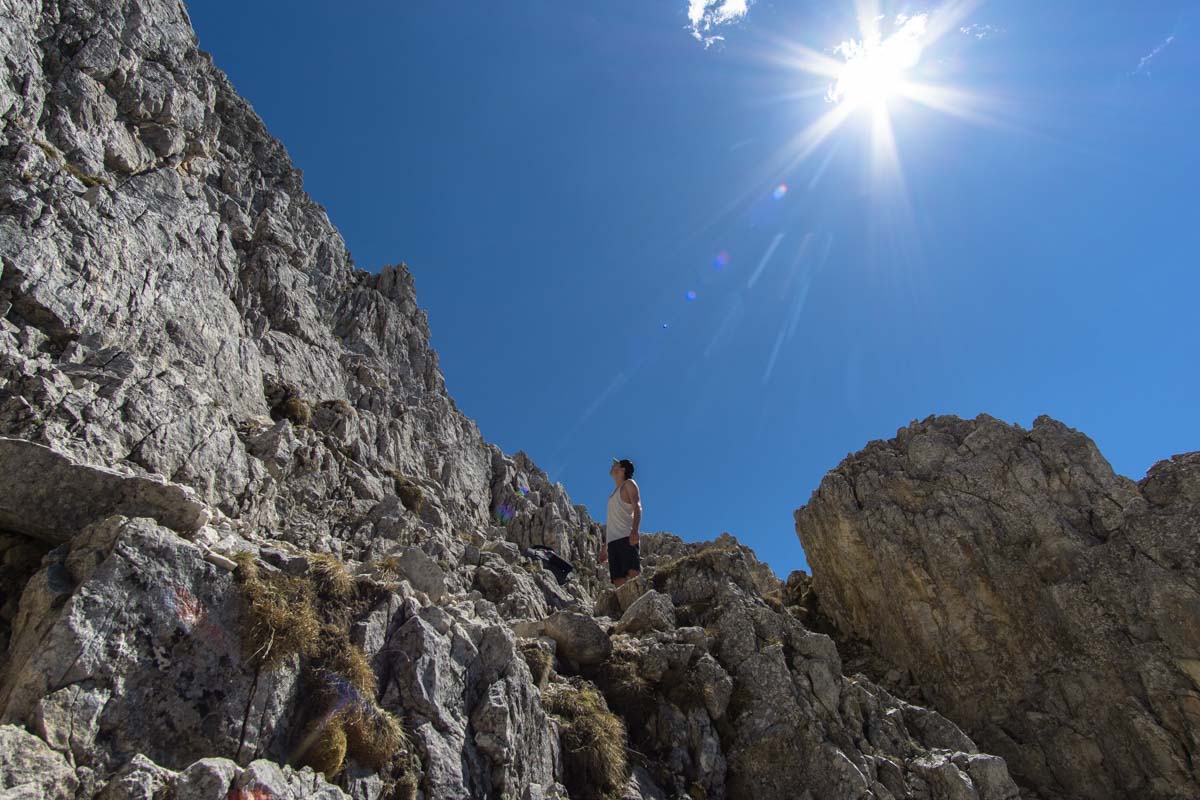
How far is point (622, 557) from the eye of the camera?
1755cm

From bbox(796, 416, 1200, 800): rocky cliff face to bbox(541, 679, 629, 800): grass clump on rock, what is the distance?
18393 millimetres

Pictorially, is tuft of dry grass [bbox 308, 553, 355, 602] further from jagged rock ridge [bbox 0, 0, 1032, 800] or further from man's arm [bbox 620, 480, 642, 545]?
man's arm [bbox 620, 480, 642, 545]

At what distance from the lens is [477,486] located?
5475cm

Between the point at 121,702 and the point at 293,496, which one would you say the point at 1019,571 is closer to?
the point at 121,702

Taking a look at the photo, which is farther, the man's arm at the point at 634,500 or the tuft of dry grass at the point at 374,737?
the man's arm at the point at 634,500

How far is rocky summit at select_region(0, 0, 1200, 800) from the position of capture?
7.43 metres

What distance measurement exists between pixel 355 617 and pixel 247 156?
5831 cm

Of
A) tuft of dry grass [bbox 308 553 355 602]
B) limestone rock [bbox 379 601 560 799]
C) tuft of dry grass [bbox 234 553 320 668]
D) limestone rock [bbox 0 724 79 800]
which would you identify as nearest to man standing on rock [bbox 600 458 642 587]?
limestone rock [bbox 379 601 560 799]

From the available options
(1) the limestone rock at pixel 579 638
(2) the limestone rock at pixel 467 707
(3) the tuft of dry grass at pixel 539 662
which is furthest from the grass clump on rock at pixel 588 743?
(1) the limestone rock at pixel 579 638

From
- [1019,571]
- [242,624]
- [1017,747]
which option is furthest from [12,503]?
[1019,571]

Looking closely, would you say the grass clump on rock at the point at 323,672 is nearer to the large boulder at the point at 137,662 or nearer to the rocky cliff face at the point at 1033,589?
the large boulder at the point at 137,662

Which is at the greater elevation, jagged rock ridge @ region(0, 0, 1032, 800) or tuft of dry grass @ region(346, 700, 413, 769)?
jagged rock ridge @ region(0, 0, 1032, 800)

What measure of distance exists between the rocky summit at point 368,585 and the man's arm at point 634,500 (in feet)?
7.23

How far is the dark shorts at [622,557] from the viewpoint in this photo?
681 inches
